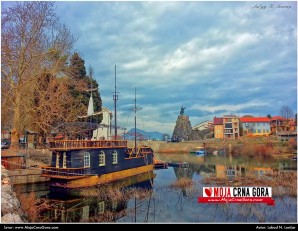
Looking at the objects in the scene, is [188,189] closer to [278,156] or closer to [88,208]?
[88,208]

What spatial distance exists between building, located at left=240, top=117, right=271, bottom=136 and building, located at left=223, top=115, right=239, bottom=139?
98cm

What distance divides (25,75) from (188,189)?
1178 centimetres

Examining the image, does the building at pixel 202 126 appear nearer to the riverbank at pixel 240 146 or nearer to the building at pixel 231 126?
the riverbank at pixel 240 146

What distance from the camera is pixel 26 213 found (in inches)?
381

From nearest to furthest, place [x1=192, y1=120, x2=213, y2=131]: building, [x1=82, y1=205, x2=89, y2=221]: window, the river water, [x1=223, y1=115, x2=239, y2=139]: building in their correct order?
the river water, [x1=82, y1=205, x2=89, y2=221]: window, [x1=223, y1=115, x2=239, y2=139]: building, [x1=192, y1=120, x2=213, y2=131]: building

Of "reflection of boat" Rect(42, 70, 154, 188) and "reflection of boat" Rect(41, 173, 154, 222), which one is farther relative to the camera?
"reflection of boat" Rect(42, 70, 154, 188)

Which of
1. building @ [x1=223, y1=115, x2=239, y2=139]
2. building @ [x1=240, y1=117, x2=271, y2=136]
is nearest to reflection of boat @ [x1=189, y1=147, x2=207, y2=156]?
building @ [x1=223, y1=115, x2=239, y2=139]

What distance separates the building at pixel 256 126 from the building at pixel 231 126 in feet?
3.21

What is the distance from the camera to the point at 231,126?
35.4 meters

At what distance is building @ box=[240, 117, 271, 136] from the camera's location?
1081 inches

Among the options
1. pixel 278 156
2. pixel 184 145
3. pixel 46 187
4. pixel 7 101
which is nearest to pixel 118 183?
pixel 46 187

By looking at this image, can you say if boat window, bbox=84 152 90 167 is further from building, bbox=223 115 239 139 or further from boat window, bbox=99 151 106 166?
building, bbox=223 115 239 139

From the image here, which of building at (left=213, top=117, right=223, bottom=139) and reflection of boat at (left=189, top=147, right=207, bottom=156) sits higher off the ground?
building at (left=213, top=117, right=223, bottom=139)

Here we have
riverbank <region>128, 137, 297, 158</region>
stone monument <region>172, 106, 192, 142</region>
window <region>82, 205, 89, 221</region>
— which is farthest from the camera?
stone monument <region>172, 106, 192, 142</region>
